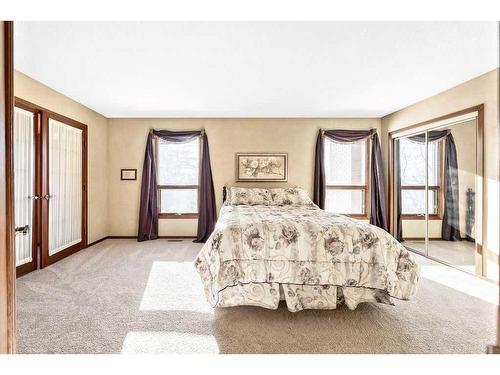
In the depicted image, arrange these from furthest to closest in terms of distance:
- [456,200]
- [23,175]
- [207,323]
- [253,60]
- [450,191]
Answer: [450,191] < [456,200] < [23,175] < [253,60] < [207,323]

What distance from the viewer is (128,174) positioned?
5102mm

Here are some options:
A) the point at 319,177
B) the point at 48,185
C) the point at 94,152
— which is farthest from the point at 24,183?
the point at 319,177

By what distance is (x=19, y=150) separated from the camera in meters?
3.10

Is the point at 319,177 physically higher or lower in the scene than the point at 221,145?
lower

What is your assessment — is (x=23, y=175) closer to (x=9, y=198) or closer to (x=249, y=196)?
(x=9, y=198)

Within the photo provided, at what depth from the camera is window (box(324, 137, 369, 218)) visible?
17.0 ft

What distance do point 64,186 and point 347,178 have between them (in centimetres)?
488

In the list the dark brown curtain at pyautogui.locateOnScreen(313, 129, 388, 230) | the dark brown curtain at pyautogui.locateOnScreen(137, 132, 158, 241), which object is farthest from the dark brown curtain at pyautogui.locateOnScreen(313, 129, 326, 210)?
the dark brown curtain at pyautogui.locateOnScreen(137, 132, 158, 241)

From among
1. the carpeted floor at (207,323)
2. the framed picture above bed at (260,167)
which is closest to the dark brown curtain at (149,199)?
the framed picture above bed at (260,167)

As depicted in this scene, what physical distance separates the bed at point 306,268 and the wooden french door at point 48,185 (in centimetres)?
231

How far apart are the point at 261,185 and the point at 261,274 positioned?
2948mm

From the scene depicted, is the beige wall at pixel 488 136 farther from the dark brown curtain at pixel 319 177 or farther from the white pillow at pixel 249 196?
the white pillow at pixel 249 196
